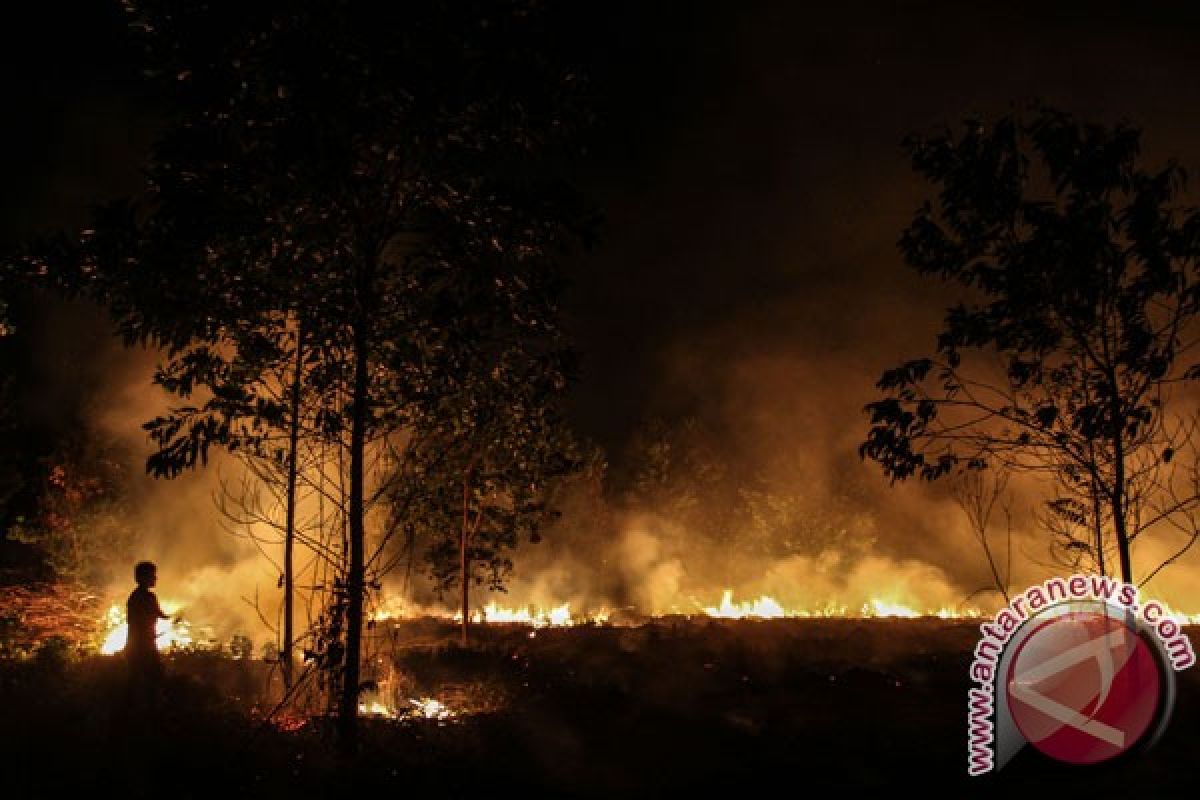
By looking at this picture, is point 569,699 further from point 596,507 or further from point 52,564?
point 596,507

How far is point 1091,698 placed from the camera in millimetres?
8109

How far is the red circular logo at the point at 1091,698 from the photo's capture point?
7688 mm

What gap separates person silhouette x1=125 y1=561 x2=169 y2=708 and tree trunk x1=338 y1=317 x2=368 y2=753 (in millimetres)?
2843

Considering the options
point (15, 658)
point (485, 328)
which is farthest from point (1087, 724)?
point (15, 658)

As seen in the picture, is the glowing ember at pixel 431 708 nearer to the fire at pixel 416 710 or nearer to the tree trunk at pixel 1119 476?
the fire at pixel 416 710

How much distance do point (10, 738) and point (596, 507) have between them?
114 ft

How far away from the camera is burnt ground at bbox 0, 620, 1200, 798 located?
7.16 m

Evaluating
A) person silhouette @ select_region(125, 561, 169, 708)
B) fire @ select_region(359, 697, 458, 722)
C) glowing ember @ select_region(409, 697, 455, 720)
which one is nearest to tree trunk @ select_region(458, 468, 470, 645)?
glowing ember @ select_region(409, 697, 455, 720)

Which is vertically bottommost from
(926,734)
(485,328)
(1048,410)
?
(926,734)

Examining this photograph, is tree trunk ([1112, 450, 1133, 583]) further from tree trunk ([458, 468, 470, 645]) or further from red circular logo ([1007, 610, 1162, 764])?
tree trunk ([458, 468, 470, 645])

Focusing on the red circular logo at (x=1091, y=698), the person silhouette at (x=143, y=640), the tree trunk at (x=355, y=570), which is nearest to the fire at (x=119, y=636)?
the person silhouette at (x=143, y=640)

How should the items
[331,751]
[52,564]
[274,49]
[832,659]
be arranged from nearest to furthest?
[274,49]
[331,751]
[832,659]
[52,564]

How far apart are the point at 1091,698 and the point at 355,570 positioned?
721cm

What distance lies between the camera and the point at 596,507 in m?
42.1
